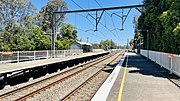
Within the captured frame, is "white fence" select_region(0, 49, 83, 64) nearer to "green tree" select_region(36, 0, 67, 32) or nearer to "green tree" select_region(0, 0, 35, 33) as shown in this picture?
"green tree" select_region(0, 0, 35, 33)

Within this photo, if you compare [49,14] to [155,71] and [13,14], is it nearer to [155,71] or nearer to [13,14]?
[13,14]

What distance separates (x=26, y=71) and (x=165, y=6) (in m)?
15.7

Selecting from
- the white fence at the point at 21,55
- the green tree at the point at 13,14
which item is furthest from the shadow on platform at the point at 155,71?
the green tree at the point at 13,14

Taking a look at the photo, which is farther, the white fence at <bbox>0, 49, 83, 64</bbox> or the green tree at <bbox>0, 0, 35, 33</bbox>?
the green tree at <bbox>0, 0, 35, 33</bbox>

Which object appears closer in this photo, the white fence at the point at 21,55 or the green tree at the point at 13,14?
the white fence at the point at 21,55

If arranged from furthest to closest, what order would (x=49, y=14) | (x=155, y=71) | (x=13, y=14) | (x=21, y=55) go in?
(x=49, y=14), (x=13, y=14), (x=21, y=55), (x=155, y=71)

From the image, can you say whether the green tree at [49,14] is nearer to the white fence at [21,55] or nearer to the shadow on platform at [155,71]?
the white fence at [21,55]

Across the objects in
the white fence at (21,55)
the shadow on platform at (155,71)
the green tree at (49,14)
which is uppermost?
the green tree at (49,14)

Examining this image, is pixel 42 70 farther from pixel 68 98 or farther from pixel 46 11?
pixel 46 11

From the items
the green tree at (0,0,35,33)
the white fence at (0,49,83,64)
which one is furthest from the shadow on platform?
the green tree at (0,0,35,33)

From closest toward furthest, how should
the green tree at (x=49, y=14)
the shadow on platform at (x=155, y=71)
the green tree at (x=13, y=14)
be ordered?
the shadow on platform at (x=155, y=71) < the green tree at (x=13, y=14) < the green tree at (x=49, y=14)

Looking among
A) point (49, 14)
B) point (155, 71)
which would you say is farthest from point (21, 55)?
point (49, 14)

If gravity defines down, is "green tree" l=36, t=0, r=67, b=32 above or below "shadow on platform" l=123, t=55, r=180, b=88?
above

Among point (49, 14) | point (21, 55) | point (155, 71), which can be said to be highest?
point (49, 14)
